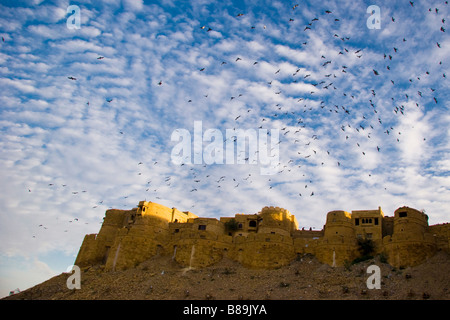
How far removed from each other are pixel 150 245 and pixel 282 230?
16226 mm

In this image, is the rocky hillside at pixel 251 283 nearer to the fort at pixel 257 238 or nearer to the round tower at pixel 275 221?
the fort at pixel 257 238

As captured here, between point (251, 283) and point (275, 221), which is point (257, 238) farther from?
point (251, 283)

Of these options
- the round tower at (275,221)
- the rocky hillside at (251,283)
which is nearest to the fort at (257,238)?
Result: the round tower at (275,221)

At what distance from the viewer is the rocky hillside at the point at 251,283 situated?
32.4 metres

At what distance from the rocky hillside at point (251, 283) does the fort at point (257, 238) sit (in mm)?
1233

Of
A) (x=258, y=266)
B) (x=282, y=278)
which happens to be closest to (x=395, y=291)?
(x=282, y=278)

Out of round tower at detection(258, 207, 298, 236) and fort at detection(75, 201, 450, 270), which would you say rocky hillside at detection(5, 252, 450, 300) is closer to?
fort at detection(75, 201, 450, 270)

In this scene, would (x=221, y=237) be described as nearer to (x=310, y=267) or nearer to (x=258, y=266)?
(x=258, y=266)

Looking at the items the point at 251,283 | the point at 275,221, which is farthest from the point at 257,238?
the point at 251,283

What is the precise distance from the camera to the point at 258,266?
138ft

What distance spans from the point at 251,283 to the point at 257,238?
7.02 metres

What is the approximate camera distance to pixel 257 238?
145 ft

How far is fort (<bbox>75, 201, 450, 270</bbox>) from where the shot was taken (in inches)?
1522

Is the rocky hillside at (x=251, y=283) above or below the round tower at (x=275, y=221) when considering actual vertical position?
below
